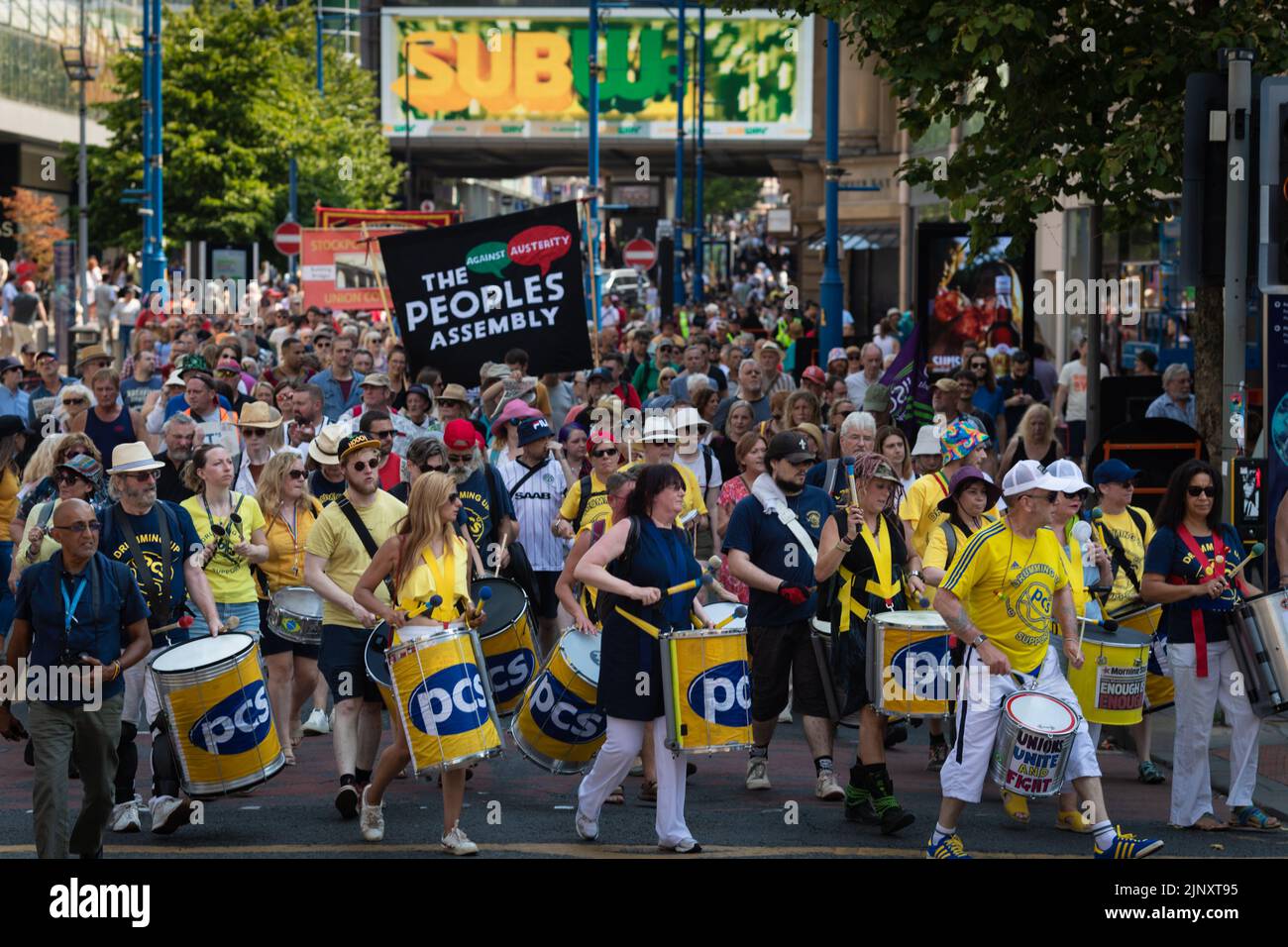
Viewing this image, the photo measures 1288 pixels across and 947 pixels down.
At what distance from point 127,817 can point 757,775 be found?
10.1ft

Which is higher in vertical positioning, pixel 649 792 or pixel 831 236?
pixel 831 236

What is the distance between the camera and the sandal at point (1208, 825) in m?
9.36

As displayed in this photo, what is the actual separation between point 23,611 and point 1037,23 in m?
8.66

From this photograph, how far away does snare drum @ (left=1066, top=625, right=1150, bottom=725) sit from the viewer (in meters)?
9.77

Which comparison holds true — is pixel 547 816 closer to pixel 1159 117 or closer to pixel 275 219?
pixel 1159 117

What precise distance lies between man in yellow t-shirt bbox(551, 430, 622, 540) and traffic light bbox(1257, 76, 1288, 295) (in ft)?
12.2

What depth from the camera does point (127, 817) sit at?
9359 millimetres

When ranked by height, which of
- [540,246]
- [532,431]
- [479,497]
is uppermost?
[540,246]

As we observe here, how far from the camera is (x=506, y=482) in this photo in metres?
12.4

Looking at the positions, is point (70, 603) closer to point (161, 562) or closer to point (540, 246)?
point (161, 562)

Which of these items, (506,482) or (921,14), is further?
(921,14)

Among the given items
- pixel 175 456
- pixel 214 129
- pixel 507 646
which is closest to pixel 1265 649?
pixel 507 646

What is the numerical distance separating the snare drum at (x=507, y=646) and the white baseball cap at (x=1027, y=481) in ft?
9.10
